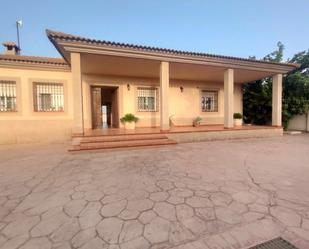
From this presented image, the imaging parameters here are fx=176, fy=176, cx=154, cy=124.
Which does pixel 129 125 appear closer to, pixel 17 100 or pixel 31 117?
pixel 31 117

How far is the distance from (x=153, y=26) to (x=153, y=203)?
45.4ft

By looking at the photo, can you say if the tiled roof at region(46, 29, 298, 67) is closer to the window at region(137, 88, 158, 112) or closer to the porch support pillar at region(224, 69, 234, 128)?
the porch support pillar at region(224, 69, 234, 128)

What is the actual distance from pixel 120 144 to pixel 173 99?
5.23 metres

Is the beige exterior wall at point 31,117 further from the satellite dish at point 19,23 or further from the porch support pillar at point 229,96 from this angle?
the satellite dish at point 19,23

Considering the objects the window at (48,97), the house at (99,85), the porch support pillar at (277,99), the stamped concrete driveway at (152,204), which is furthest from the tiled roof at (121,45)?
the stamped concrete driveway at (152,204)

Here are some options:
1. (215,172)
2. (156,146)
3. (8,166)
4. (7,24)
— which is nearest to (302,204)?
(215,172)

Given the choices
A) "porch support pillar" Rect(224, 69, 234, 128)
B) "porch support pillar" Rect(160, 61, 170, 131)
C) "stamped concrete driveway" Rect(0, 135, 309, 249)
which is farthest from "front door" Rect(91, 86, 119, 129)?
"porch support pillar" Rect(224, 69, 234, 128)

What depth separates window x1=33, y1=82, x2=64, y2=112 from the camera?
8133 millimetres

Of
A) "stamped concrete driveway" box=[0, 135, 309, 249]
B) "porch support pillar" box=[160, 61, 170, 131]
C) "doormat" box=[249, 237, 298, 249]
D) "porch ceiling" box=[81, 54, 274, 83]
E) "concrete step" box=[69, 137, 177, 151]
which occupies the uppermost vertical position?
"porch ceiling" box=[81, 54, 274, 83]

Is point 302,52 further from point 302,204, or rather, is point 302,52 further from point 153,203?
point 153,203

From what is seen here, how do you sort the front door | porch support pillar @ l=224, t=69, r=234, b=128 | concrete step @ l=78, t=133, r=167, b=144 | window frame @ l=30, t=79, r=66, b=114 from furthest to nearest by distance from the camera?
the front door, porch support pillar @ l=224, t=69, r=234, b=128, window frame @ l=30, t=79, r=66, b=114, concrete step @ l=78, t=133, r=167, b=144

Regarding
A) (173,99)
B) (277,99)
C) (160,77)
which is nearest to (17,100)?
(160,77)

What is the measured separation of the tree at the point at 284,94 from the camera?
10820 mm

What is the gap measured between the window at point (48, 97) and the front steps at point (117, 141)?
124 inches
